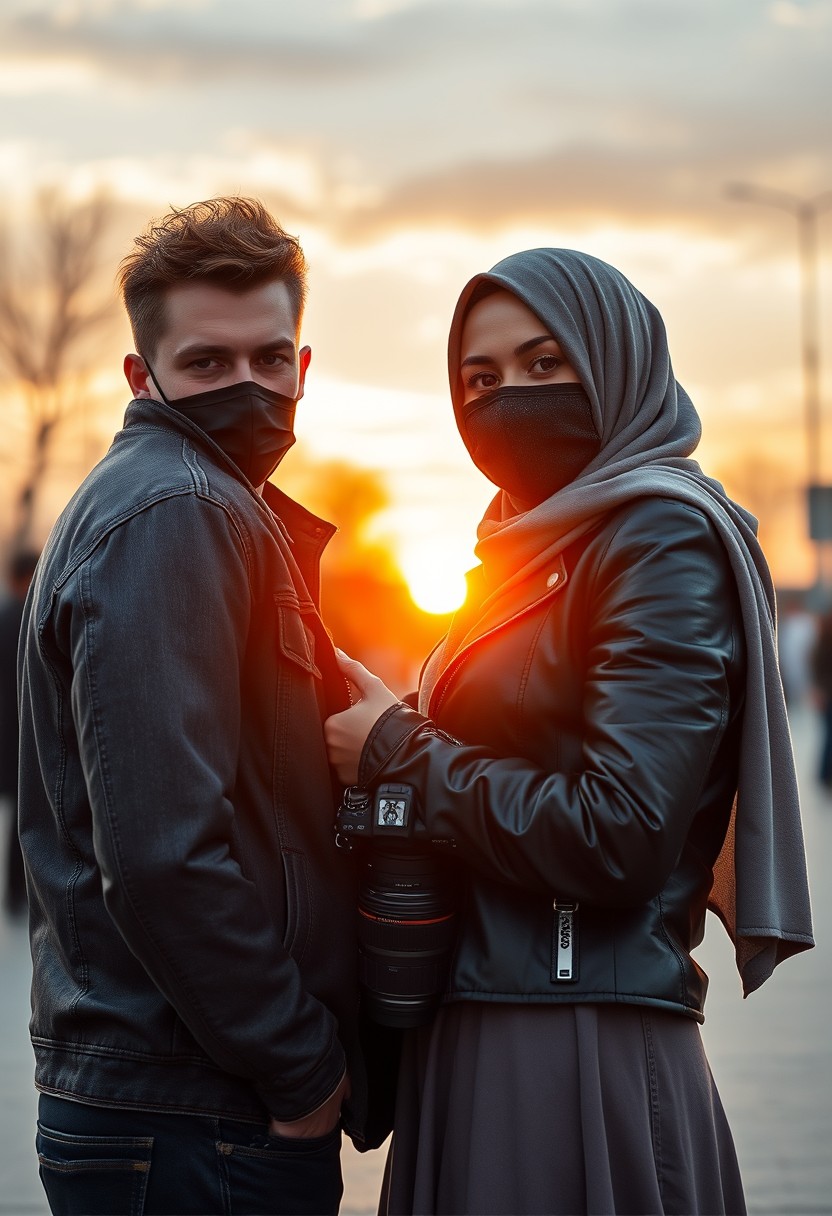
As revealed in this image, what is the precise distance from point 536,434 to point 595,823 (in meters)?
0.87

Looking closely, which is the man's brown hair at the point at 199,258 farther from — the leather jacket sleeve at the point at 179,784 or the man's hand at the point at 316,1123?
the man's hand at the point at 316,1123

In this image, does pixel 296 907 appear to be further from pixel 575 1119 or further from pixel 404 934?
pixel 575 1119

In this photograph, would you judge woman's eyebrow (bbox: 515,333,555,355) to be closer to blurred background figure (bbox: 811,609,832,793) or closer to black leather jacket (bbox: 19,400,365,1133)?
black leather jacket (bbox: 19,400,365,1133)

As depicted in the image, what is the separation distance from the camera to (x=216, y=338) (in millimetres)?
2465

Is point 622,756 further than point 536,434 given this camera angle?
No

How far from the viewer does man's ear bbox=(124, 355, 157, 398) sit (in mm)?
2555

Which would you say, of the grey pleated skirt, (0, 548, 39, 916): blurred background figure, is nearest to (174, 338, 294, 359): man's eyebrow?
the grey pleated skirt

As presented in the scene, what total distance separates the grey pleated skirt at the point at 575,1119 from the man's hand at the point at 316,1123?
0.65 feet

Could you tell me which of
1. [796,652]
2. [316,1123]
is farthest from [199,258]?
[796,652]

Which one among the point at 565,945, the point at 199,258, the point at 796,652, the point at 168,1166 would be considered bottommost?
the point at 796,652

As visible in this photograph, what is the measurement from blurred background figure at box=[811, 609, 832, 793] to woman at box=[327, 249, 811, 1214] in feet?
38.5

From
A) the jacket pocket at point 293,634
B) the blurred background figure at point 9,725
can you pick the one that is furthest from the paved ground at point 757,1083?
the jacket pocket at point 293,634

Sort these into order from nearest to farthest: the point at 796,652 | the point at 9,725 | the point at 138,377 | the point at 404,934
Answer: the point at 404,934, the point at 138,377, the point at 9,725, the point at 796,652

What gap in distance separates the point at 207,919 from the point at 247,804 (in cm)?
26
